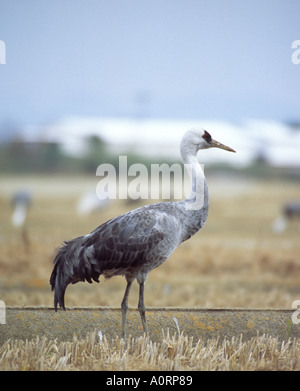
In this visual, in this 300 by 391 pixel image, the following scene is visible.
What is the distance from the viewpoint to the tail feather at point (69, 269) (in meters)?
5.09

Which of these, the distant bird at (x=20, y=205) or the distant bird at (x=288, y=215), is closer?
the distant bird at (x=288, y=215)

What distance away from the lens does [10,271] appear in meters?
10.4

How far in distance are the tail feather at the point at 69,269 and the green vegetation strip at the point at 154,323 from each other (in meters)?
0.18

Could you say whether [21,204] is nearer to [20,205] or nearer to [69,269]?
[20,205]

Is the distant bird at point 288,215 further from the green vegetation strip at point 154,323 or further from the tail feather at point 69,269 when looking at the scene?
the tail feather at point 69,269

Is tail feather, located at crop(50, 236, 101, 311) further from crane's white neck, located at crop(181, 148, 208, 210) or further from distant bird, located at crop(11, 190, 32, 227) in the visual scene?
distant bird, located at crop(11, 190, 32, 227)

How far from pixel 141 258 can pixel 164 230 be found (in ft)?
1.01

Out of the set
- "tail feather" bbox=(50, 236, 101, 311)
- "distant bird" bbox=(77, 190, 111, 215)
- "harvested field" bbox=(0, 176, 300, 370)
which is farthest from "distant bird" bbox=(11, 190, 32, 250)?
"tail feather" bbox=(50, 236, 101, 311)

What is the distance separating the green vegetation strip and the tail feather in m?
0.18

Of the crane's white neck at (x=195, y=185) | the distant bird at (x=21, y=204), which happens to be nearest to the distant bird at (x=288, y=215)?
the distant bird at (x=21, y=204)

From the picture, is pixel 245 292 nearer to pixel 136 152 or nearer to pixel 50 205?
pixel 50 205

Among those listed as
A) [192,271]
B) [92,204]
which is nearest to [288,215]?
[92,204]

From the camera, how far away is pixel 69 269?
5180mm

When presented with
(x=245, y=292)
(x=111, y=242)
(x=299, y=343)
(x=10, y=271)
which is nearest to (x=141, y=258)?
(x=111, y=242)
